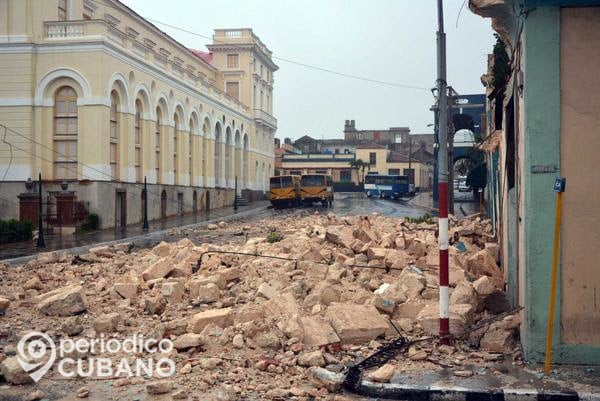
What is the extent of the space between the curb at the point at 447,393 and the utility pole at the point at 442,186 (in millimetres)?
1339

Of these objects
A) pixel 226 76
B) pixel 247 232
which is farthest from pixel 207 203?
→ pixel 247 232

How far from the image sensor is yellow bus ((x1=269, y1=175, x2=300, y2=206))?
4603 cm

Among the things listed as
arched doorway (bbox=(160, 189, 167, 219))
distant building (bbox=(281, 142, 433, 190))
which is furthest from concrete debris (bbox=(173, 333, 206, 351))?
distant building (bbox=(281, 142, 433, 190))

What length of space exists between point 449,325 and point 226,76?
5946 cm

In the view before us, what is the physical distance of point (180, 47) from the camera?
54469 mm

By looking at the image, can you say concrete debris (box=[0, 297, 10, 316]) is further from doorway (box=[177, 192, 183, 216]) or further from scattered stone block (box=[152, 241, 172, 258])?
doorway (box=[177, 192, 183, 216])

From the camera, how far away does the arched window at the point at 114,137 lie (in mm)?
31578

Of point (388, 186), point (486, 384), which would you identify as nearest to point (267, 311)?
point (486, 384)

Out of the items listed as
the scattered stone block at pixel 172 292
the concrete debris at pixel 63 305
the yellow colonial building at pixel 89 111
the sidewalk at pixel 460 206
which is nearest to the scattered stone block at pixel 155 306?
the scattered stone block at pixel 172 292

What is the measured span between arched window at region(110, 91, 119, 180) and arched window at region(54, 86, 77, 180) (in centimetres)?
196

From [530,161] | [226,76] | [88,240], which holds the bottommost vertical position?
[88,240]

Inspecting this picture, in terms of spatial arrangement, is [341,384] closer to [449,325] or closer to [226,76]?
[449,325]

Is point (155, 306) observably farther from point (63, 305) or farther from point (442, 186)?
point (442, 186)

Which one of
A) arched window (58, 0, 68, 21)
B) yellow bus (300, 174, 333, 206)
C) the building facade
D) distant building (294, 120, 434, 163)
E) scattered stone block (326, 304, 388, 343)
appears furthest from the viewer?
distant building (294, 120, 434, 163)
